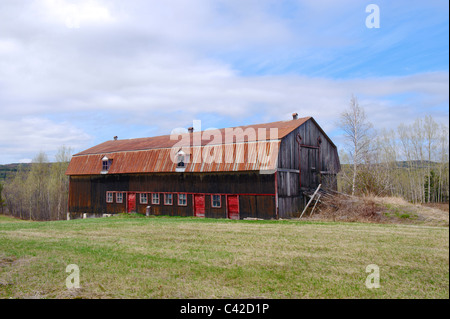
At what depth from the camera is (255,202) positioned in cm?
2520

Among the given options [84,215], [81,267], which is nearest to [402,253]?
[81,267]

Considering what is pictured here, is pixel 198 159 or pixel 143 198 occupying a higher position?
pixel 198 159

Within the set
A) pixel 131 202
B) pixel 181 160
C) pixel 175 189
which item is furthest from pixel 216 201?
pixel 131 202

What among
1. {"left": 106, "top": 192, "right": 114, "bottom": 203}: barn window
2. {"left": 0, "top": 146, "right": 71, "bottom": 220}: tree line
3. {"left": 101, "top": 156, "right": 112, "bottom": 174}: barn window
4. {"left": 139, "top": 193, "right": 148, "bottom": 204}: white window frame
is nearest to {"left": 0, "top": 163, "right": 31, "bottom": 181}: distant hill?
{"left": 0, "top": 146, "right": 71, "bottom": 220}: tree line

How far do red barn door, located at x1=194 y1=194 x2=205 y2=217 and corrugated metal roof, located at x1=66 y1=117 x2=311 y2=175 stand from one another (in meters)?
2.26

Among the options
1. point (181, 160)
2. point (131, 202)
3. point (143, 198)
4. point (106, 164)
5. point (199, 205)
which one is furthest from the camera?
point (106, 164)

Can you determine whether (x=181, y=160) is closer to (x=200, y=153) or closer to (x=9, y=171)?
(x=200, y=153)

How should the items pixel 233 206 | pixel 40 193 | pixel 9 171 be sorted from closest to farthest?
pixel 233 206 < pixel 40 193 < pixel 9 171

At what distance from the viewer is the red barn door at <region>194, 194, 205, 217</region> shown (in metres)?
28.0

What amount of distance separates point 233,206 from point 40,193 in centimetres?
5181

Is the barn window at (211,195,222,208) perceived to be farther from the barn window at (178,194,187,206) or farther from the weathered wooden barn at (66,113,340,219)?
the barn window at (178,194,187,206)

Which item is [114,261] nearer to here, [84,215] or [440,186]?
[84,215]

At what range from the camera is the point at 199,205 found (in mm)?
28203

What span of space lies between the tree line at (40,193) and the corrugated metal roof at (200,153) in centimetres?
2956
